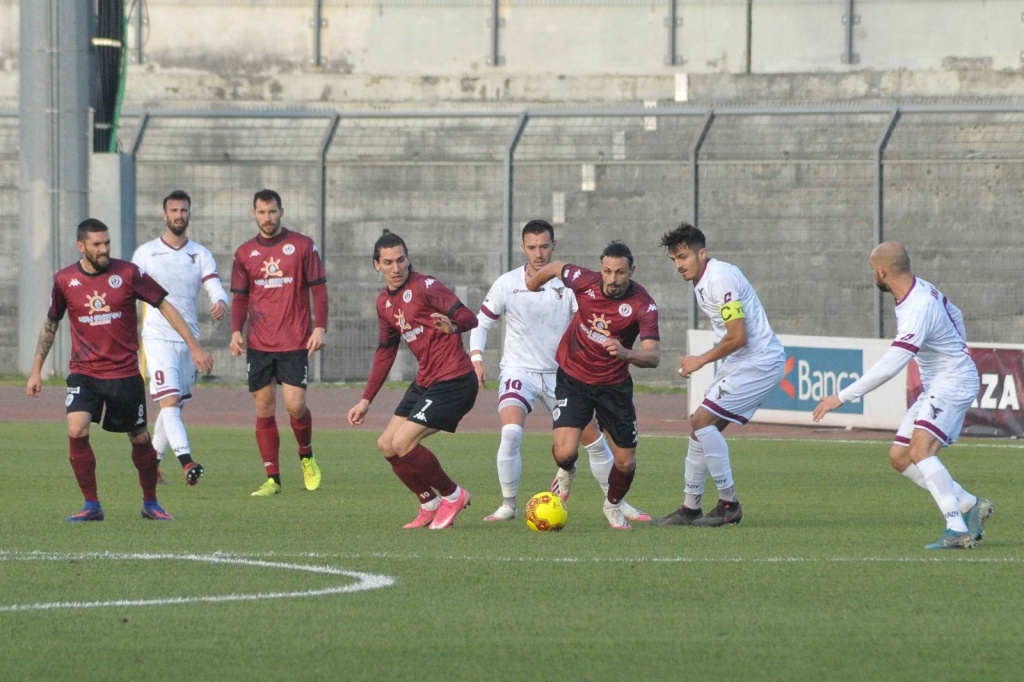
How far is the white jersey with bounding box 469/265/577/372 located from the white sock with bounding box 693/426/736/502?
1.63 m

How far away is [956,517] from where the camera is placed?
925cm

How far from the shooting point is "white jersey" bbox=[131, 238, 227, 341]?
44.5ft

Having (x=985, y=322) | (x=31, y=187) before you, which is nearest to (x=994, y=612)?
(x=985, y=322)

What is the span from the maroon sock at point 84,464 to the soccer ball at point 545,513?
2817 mm

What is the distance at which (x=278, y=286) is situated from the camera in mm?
13023

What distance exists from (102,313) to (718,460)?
403cm

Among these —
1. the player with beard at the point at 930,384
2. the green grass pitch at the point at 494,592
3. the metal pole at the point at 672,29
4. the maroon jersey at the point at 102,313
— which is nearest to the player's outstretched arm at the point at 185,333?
the maroon jersey at the point at 102,313

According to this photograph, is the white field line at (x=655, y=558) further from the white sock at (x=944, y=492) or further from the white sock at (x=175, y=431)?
the white sock at (x=175, y=431)

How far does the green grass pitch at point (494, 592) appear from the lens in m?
6.17

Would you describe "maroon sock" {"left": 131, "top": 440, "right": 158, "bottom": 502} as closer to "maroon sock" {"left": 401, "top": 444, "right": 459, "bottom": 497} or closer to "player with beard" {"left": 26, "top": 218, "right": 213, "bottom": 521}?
"player with beard" {"left": 26, "top": 218, "right": 213, "bottom": 521}

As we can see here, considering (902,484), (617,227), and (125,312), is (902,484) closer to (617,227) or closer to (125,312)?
(125,312)

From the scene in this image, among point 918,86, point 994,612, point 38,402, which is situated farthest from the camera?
point 918,86

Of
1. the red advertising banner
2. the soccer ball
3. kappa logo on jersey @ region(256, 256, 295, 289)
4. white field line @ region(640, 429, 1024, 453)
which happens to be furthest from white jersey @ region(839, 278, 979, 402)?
the red advertising banner

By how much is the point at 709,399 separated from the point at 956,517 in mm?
2026
